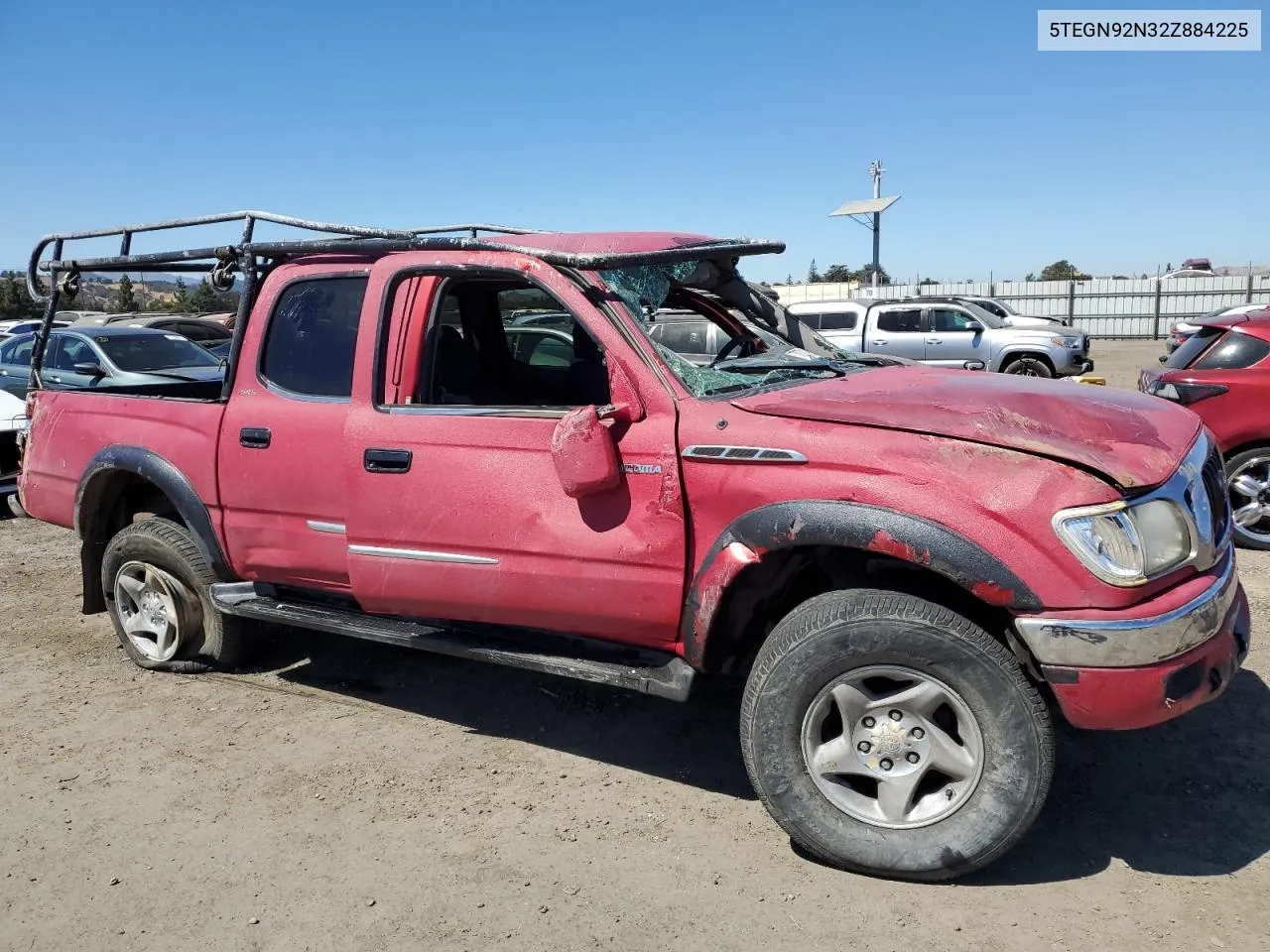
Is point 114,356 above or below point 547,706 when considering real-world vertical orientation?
above

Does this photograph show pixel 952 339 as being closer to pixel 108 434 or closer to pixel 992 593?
pixel 108 434

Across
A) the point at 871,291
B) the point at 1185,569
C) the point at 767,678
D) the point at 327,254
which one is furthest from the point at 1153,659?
the point at 871,291

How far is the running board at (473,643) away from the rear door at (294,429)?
0.41 feet

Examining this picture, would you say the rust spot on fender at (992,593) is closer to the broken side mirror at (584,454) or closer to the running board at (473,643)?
the running board at (473,643)

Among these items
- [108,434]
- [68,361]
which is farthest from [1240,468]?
[68,361]

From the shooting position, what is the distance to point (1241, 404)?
21.5 ft

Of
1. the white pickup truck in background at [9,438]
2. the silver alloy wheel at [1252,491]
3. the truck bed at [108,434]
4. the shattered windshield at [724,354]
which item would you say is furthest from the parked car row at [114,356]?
the silver alloy wheel at [1252,491]

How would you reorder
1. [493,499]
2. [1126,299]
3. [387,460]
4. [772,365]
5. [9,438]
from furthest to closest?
1. [1126,299]
2. [9,438]
3. [772,365]
4. [387,460]
5. [493,499]

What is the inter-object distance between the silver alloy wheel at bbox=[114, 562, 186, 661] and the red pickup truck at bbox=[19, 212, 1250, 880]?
5 cm

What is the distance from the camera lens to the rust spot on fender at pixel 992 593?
8.98ft

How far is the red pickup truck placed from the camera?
2770 millimetres

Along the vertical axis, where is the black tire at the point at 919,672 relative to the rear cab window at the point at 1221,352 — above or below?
below

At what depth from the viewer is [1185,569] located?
2.88 m

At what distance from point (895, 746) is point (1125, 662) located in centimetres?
69
